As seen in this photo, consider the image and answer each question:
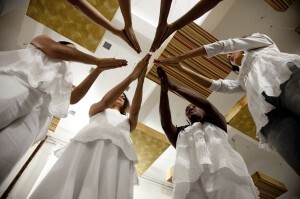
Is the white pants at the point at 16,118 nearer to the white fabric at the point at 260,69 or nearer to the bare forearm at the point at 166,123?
the bare forearm at the point at 166,123

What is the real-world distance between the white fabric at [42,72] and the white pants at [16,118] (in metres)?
0.05

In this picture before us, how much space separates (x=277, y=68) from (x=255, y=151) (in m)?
3.36

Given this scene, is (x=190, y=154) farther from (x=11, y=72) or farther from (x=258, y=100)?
(x=11, y=72)

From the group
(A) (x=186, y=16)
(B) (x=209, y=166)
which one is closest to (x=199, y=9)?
(A) (x=186, y=16)

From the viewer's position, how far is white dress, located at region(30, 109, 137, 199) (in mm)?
1169

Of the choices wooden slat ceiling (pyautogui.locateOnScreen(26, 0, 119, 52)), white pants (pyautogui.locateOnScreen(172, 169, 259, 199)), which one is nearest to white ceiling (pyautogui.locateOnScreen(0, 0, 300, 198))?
wooden slat ceiling (pyautogui.locateOnScreen(26, 0, 119, 52))

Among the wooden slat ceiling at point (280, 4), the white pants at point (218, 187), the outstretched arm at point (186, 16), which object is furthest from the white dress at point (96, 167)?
the wooden slat ceiling at point (280, 4)

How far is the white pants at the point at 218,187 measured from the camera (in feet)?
4.71

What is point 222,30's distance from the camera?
3.02 metres

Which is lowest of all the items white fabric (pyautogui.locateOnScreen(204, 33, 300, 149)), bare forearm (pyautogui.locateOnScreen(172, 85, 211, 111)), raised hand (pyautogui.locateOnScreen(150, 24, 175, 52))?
bare forearm (pyautogui.locateOnScreen(172, 85, 211, 111))

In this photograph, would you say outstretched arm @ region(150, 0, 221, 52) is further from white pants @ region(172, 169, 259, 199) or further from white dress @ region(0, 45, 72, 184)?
white pants @ region(172, 169, 259, 199)

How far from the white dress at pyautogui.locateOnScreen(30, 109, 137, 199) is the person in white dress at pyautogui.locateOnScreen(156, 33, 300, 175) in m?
0.86

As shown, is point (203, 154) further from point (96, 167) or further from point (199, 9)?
point (199, 9)

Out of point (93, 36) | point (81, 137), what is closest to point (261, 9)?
point (93, 36)
